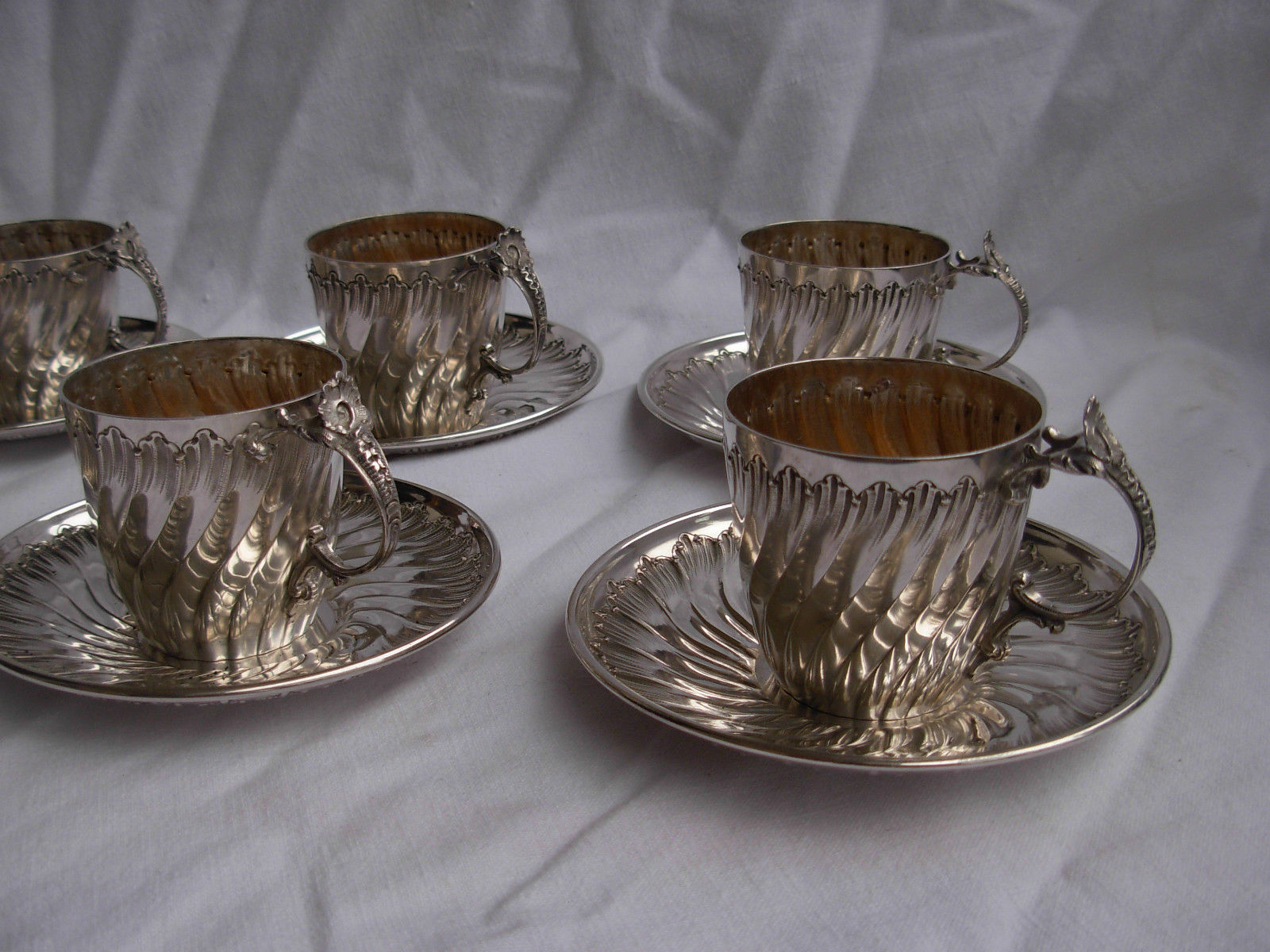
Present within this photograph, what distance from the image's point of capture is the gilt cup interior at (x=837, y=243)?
4.25 feet

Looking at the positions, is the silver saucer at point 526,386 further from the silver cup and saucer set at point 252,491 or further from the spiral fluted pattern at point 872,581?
the spiral fluted pattern at point 872,581

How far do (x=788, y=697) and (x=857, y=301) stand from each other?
53 cm

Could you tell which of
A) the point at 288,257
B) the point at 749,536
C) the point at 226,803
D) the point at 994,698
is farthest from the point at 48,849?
the point at 288,257

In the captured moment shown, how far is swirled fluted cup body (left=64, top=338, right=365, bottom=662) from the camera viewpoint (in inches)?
29.4

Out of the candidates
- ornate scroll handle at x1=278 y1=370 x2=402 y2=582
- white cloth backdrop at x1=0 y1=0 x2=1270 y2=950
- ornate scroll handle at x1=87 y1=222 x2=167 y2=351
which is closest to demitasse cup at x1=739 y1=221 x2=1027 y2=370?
white cloth backdrop at x1=0 y1=0 x2=1270 y2=950

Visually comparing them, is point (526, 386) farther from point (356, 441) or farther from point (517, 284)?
point (356, 441)

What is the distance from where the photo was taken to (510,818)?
719mm

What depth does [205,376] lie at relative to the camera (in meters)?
0.92

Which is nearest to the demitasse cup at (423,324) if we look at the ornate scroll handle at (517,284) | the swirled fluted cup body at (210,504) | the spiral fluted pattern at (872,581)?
the ornate scroll handle at (517,284)

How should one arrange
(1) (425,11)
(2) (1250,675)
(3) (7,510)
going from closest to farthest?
(2) (1250,675) < (3) (7,510) < (1) (425,11)

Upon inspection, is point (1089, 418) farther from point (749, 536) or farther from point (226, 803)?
point (226, 803)

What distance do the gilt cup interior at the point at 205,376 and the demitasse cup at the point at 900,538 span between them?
0.37m

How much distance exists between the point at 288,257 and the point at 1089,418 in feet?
4.49

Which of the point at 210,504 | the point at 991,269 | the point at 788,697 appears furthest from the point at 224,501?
the point at 991,269
